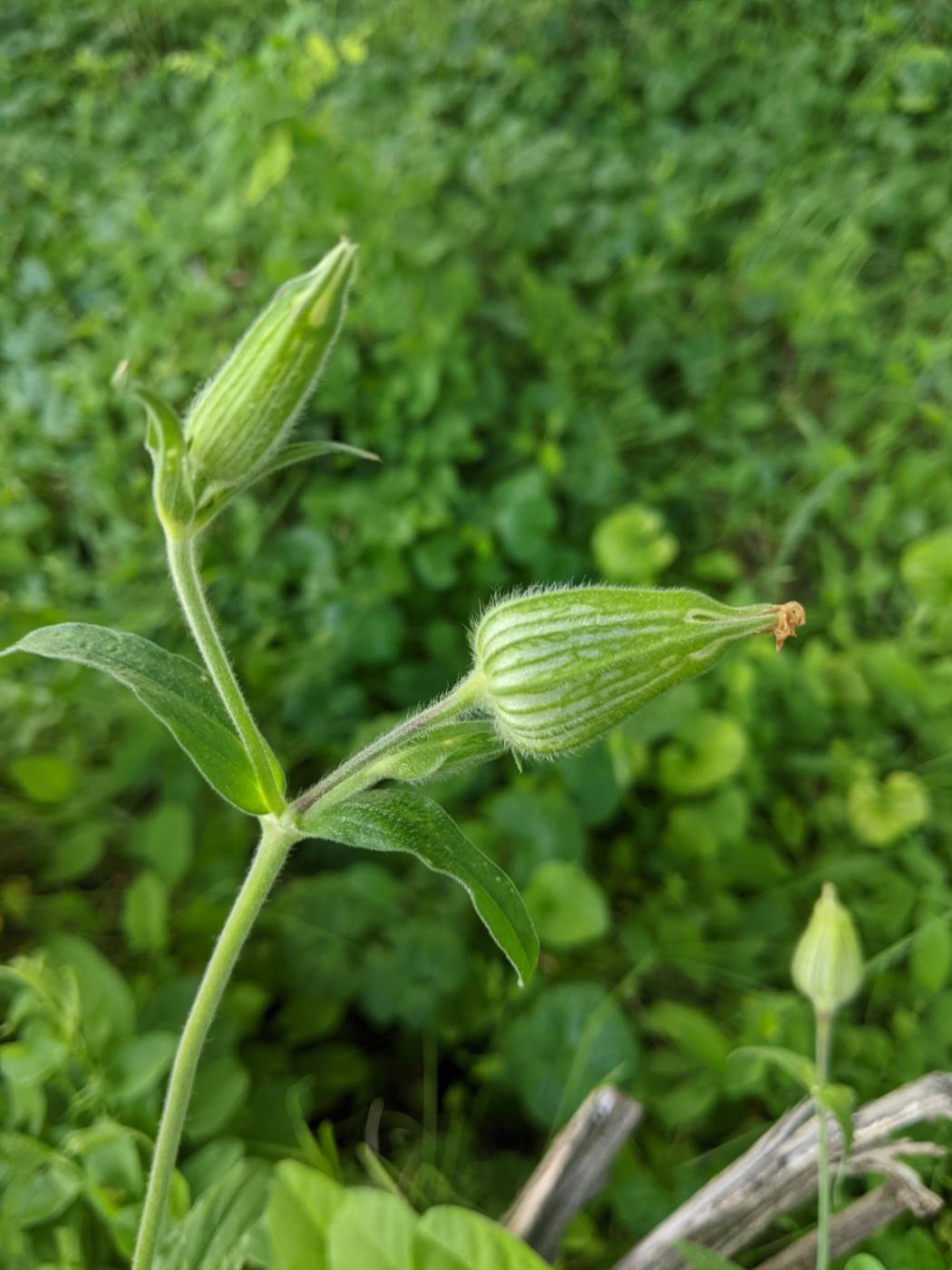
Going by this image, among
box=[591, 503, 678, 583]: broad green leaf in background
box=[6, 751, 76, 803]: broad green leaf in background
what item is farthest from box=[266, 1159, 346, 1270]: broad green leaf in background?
box=[591, 503, 678, 583]: broad green leaf in background

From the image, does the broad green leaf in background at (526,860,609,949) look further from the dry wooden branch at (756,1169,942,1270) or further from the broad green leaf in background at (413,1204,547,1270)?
the broad green leaf in background at (413,1204,547,1270)

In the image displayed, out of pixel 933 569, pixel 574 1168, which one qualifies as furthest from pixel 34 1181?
pixel 933 569

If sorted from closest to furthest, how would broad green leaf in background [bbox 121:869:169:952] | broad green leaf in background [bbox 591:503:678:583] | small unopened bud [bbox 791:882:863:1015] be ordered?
1. small unopened bud [bbox 791:882:863:1015]
2. broad green leaf in background [bbox 121:869:169:952]
3. broad green leaf in background [bbox 591:503:678:583]

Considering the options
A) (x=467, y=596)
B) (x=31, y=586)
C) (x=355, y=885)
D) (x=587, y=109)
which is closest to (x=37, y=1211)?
(x=355, y=885)

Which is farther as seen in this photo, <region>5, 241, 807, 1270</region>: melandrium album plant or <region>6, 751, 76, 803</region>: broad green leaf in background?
<region>6, 751, 76, 803</region>: broad green leaf in background

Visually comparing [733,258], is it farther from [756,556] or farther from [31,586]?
[31,586]

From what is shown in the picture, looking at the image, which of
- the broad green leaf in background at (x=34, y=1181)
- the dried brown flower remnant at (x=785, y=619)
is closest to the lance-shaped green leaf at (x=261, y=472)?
the dried brown flower remnant at (x=785, y=619)

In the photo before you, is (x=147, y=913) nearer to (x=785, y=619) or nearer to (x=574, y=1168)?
(x=574, y=1168)
